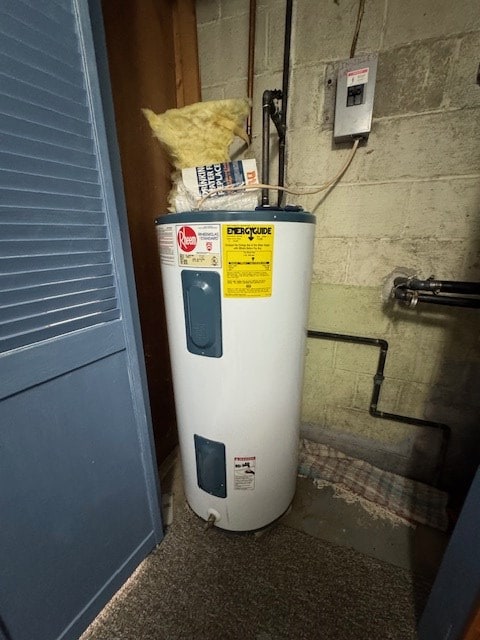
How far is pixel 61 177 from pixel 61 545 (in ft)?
2.89

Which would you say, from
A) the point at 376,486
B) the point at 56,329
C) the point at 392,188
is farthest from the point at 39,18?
the point at 376,486

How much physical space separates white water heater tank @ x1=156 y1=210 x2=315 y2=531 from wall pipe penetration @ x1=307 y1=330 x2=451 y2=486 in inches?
16.0

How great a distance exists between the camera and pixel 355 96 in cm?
98

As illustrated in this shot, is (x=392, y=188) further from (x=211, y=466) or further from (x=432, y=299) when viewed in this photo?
(x=211, y=466)

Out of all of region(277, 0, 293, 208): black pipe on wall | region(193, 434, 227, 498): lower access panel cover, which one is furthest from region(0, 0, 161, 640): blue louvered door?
region(277, 0, 293, 208): black pipe on wall

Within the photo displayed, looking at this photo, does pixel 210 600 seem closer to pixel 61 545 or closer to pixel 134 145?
pixel 61 545

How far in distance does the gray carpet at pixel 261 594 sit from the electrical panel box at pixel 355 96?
5.00ft

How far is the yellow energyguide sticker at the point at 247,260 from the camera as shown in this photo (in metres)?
0.71

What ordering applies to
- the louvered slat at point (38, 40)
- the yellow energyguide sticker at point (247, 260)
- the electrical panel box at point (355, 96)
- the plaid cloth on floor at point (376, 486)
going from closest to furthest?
the louvered slat at point (38, 40)
the yellow energyguide sticker at point (247, 260)
the electrical panel box at point (355, 96)
the plaid cloth on floor at point (376, 486)

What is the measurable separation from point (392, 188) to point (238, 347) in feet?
2.75

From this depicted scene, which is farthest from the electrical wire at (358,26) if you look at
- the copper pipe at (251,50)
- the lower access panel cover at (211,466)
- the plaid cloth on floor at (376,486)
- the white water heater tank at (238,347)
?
the plaid cloth on floor at (376,486)

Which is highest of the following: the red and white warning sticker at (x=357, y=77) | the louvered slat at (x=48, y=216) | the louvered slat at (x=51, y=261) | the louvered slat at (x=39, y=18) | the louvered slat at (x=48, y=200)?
the red and white warning sticker at (x=357, y=77)

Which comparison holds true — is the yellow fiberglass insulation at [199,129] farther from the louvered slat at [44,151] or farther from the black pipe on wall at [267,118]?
the louvered slat at [44,151]

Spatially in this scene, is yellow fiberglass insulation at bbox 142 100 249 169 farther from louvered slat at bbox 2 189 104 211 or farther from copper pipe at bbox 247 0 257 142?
louvered slat at bbox 2 189 104 211
